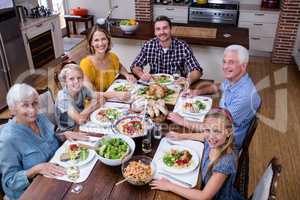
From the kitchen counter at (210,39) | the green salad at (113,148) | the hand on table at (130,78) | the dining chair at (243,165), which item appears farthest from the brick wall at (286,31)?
the green salad at (113,148)

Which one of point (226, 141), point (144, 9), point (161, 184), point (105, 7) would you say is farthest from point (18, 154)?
point (105, 7)

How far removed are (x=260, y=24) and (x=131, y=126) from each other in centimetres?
427

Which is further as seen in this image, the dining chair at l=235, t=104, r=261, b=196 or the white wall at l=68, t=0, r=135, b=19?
the white wall at l=68, t=0, r=135, b=19

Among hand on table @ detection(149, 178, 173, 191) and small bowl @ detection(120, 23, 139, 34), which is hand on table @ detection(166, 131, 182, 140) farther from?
small bowl @ detection(120, 23, 139, 34)

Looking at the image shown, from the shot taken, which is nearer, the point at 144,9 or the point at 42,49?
the point at 42,49

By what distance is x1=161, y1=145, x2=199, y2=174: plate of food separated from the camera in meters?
1.78

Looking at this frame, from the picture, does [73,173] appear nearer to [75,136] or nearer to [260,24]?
[75,136]

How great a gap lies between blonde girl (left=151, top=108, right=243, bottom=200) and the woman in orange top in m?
1.34

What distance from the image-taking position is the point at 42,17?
5062 millimetres

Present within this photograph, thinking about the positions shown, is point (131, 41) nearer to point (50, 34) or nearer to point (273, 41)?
point (50, 34)

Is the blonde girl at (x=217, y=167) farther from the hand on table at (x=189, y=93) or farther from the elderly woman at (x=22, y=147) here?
the hand on table at (x=189, y=93)

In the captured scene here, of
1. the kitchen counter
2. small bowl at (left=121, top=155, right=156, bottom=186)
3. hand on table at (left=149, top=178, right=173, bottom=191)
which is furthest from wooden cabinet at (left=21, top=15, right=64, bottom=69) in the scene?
hand on table at (left=149, top=178, right=173, bottom=191)

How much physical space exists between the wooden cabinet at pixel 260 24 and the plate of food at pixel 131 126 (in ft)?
13.3

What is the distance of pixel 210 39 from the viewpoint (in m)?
3.61
